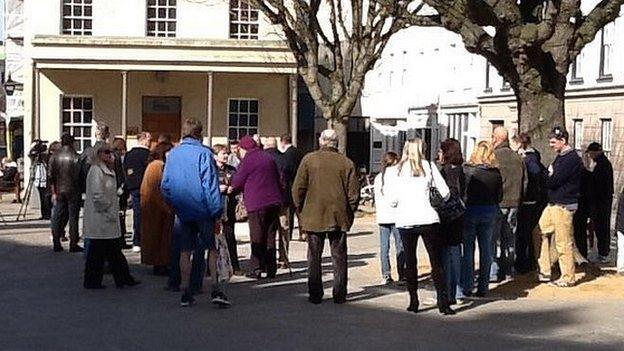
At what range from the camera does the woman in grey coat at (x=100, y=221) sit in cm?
1399

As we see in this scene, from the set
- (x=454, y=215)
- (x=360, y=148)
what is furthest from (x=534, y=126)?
(x=360, y=148)

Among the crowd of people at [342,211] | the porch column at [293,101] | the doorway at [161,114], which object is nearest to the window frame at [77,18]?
the doorway at [161,114]

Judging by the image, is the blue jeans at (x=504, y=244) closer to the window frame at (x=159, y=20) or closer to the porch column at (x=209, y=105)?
the porch column at (x=209, y=105)

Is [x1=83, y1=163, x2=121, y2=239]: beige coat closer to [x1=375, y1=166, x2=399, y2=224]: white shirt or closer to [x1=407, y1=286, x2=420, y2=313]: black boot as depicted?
[x1=375, y1=166, x2=399, y2=224]: white shirt

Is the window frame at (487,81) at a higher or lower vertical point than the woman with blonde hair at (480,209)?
higher

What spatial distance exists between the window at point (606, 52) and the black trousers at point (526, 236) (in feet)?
72.2

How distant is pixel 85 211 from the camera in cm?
1411

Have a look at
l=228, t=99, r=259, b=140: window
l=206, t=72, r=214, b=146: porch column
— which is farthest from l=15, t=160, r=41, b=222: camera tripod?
l=228, t=99, r=259, b=140: window

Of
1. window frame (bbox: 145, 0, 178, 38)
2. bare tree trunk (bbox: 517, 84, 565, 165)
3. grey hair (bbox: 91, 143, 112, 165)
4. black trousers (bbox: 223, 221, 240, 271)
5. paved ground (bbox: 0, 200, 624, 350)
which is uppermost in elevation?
window frame (bbox: 145, 0, 178, 38)

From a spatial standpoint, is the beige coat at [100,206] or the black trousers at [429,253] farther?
the beige coat at [100,206]

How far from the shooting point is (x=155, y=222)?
15211 millimetres

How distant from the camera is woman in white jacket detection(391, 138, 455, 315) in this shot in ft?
39.6

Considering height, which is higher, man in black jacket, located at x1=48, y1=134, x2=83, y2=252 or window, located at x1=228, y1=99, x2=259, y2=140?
window, located at x1=228, y1=99, x2=259, y2=140

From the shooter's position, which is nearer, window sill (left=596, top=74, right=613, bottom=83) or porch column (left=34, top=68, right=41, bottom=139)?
porch column (left=34, top=68, right=41, bottom=139)
